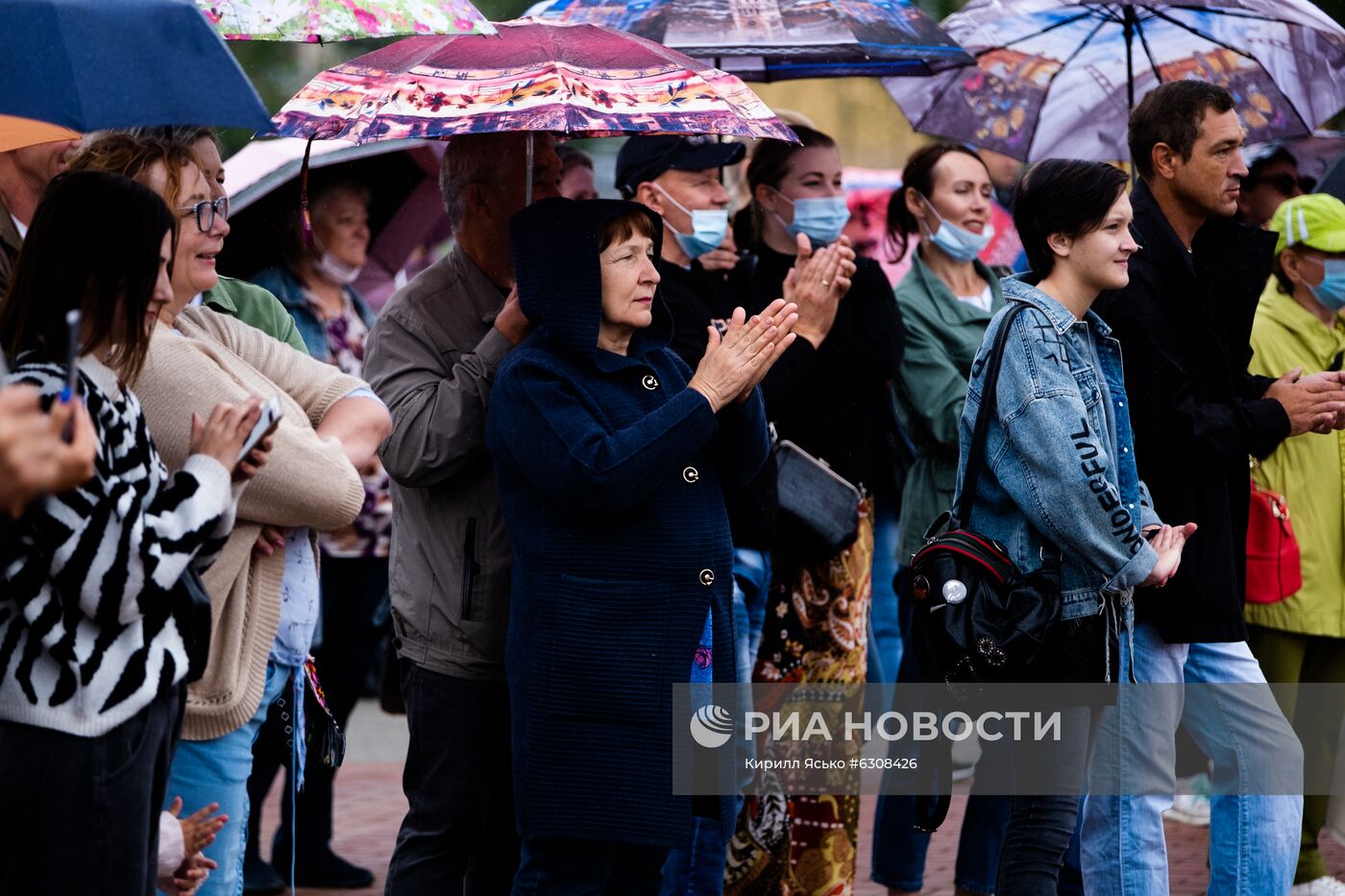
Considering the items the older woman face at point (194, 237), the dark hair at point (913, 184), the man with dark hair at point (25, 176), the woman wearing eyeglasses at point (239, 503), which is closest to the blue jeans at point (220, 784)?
the woman wearing eyeglasses at point (239, 503)

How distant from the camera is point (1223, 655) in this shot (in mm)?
4734

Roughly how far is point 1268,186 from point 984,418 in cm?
391

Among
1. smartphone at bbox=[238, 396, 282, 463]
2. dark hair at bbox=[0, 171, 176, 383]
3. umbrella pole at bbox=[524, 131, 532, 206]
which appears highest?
umbrella pole at bbox=[524, 131, 532, 206]

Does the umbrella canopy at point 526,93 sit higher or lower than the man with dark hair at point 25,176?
higher

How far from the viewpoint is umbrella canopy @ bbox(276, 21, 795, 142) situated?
3.93 meters

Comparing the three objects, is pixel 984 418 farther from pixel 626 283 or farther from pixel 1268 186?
pixel 1268 186

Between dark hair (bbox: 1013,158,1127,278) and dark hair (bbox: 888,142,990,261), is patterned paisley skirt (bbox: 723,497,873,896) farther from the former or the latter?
dark hair (bbox: 888,142,990,261)

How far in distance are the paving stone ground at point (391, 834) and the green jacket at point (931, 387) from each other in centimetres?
120

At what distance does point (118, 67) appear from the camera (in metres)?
3.10

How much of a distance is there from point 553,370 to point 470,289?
19.2 inches

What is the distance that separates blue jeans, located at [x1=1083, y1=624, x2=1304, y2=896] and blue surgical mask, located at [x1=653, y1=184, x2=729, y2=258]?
1788 mm

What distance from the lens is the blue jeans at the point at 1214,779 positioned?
4551mm

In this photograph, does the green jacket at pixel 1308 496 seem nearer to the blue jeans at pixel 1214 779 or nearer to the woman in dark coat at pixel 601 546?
the blue jeans at pixel 1214 779

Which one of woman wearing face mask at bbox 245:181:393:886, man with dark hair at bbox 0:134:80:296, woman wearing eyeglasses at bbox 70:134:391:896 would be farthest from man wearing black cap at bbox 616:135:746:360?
man with dark hair at bbox 0:134:80:296
